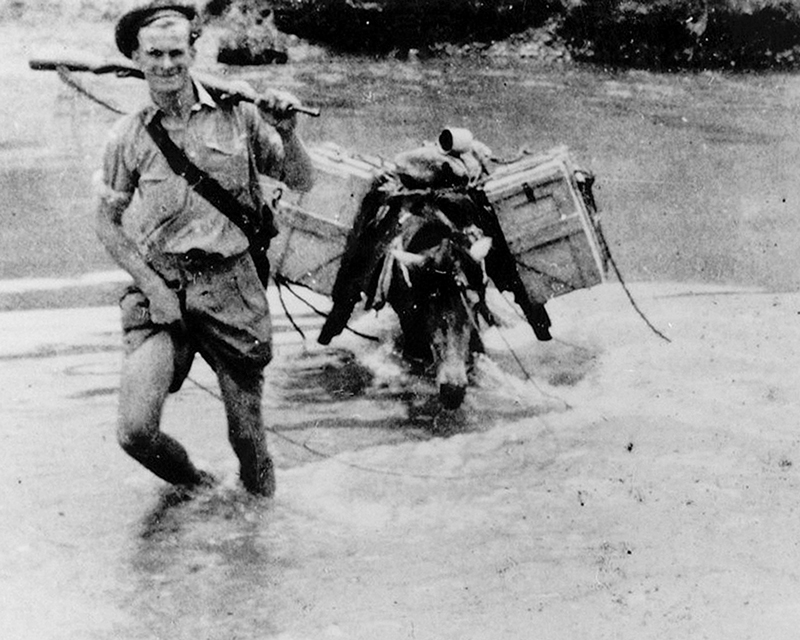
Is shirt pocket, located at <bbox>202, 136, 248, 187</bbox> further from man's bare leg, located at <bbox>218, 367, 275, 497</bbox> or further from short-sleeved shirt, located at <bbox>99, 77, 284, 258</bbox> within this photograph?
man's bare leg, located at <bbox>218, 367, 275, 497</bbox>

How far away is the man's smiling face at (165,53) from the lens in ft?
11.4

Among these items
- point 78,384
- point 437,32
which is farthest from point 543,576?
point 437,32

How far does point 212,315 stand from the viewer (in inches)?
148

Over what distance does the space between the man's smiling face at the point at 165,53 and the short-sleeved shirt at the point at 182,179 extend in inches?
4.5

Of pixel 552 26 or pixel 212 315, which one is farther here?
pixel 552 26

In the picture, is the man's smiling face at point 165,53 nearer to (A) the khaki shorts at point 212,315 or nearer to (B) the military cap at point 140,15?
(B) the military cap at point 140,15

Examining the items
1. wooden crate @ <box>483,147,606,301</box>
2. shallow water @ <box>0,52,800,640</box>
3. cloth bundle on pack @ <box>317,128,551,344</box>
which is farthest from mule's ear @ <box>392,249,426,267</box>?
shallow water @ <box>0,52,800,640</box>

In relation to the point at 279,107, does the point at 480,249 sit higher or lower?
lower

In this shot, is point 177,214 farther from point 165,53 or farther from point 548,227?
point 548,227

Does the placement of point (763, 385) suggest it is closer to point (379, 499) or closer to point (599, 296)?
point (599, 296)

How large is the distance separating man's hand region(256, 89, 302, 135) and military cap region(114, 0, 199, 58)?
37 cm

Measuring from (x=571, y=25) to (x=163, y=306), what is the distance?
9.74 feet

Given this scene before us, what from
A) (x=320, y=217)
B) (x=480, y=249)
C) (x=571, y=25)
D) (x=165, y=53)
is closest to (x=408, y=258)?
(x=480, y=249)

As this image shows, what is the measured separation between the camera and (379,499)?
4324mm
